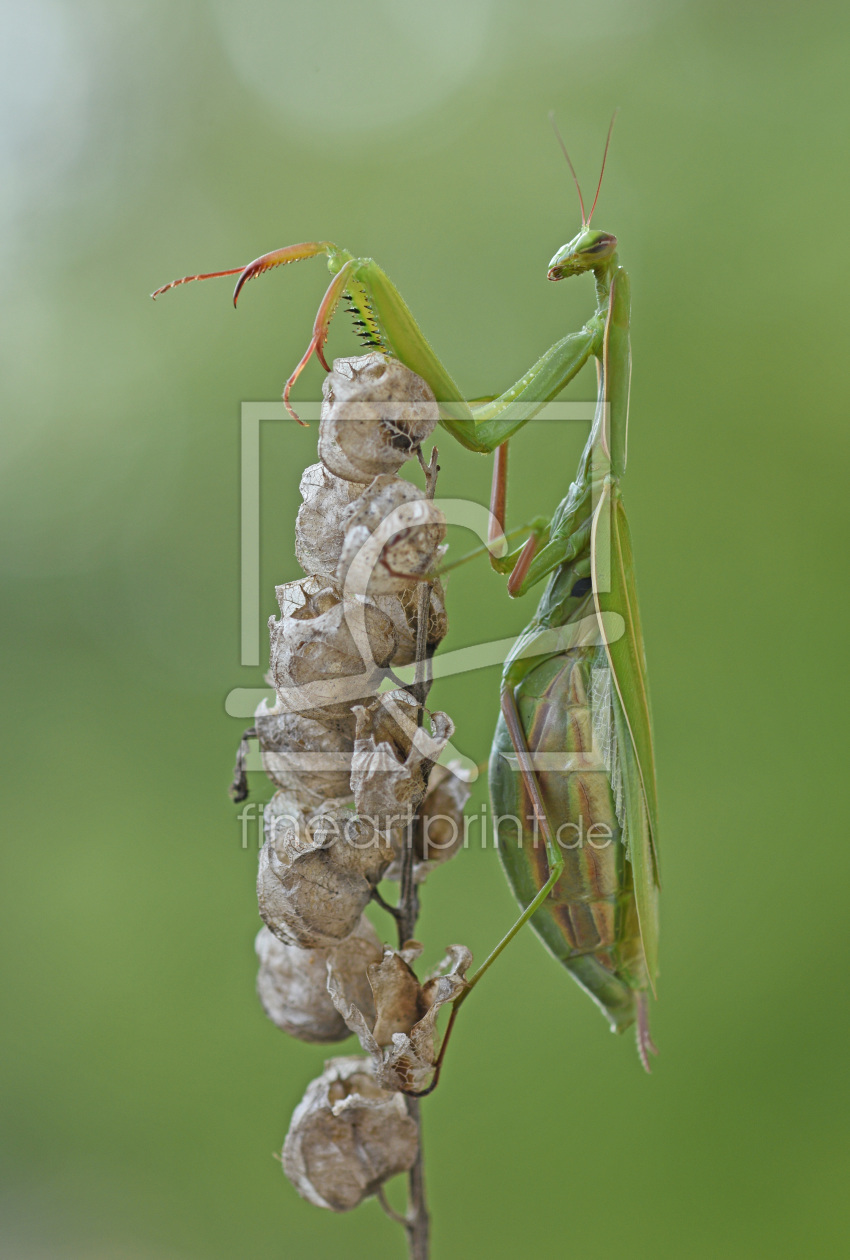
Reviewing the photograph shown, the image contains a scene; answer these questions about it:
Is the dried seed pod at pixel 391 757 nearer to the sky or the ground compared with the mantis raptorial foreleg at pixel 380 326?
nearer to the ground

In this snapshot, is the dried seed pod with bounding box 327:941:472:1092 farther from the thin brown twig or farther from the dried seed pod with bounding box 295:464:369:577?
the dried seed pod with bounding box 295:464:369:577

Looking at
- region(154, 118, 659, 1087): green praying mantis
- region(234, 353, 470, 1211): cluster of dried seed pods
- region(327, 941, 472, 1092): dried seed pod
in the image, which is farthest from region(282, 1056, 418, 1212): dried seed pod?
region(154, 118, 659, 1087): green praying mantis

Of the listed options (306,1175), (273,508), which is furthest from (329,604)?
(273,508)

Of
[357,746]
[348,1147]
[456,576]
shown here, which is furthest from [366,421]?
[456,576]

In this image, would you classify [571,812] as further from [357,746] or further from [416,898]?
[357,746]

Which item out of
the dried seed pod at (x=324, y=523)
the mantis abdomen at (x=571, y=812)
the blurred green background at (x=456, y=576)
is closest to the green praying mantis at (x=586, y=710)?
the mantis abdomen at (x=571, y=812)

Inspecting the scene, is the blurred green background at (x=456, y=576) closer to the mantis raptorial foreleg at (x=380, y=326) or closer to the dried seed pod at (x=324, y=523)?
the mantis raptorial foreleg at (x=380, y=326)
